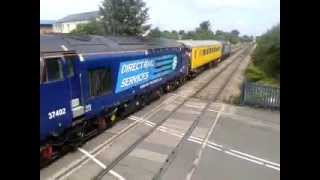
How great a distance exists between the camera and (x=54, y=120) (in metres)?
10.1

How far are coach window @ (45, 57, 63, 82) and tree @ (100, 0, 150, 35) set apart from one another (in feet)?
133

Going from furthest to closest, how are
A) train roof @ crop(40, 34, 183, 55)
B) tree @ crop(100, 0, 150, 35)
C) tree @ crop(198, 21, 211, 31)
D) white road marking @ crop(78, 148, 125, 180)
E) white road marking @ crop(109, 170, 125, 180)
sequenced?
1. tree @ crop(198, 21, 211, 31)
2. tree @ crop(100, 0, 150, 35)
3. train roof @ crop(40, 34, 183, 55)
4. white road marking @ crop(78, 148, 125, 180)
5. white road marking @ crop(109, 170, 125, 180)

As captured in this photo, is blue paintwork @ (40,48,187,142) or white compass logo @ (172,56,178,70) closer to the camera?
blue paintwork @ (40,48,187,142)

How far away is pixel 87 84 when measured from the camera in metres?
12.3

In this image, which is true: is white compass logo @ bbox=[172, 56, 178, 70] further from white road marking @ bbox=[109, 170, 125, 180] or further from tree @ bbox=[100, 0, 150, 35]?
tree @ bbox=[100, 0, 150, 35]

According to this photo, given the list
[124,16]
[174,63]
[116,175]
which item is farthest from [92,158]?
[124,16]

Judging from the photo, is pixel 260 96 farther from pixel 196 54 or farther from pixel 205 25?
pixel 205 25

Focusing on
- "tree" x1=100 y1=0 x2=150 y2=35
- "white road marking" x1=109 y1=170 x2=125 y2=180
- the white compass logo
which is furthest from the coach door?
"tree" x1=100 y1=0 x2=150 y2=35

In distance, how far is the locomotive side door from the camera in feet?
31.4

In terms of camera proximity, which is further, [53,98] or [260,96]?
[260,96]

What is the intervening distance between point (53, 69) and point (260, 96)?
599 inches

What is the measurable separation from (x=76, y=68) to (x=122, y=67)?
414 centimetres
